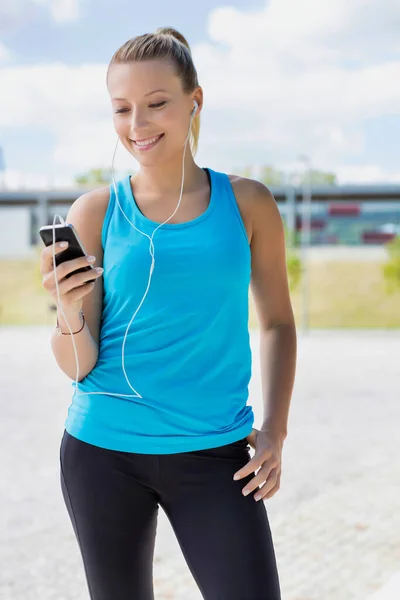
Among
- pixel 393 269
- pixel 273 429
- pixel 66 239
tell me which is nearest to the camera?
pixel 66 239

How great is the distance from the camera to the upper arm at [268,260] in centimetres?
173

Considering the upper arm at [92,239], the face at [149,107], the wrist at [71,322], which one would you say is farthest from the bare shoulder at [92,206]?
the wrist at [71,322]


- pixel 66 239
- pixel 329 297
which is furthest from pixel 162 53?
pixel 329 297

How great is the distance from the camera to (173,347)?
1593mm

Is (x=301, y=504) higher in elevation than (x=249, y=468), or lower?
lower

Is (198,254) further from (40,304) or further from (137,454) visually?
(40,304)

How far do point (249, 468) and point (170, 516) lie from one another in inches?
7.4

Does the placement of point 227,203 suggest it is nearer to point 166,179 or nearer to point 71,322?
point 166,179

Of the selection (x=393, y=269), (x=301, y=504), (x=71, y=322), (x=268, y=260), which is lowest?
(x=393, y=269)

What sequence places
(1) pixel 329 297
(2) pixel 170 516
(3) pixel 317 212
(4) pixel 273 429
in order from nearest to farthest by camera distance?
(2) pixel 170 516
(4) pixel 273 429
(1) pixel 329 297
(3) pixel 317 212

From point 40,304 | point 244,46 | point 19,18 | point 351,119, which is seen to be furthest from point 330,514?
point 244,46

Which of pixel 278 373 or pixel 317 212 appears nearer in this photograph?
pixel 278 373

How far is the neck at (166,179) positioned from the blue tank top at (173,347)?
13 cm

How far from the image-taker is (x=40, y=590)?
3967 millimetres
